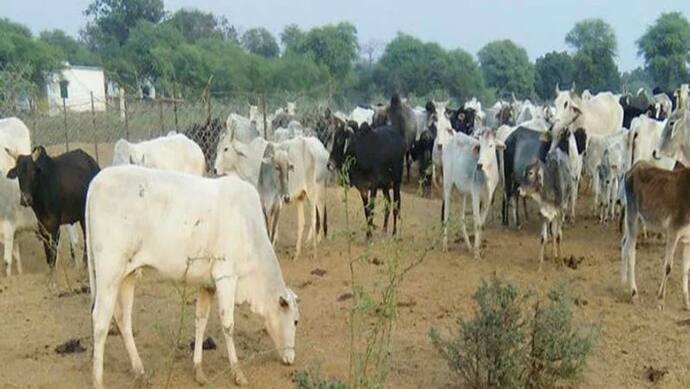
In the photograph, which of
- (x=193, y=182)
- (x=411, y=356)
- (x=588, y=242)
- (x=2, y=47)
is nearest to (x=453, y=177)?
(x=588, y=242)

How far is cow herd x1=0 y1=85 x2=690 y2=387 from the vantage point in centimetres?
588

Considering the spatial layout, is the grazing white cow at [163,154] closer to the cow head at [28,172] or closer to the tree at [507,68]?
the cow head at [28,172]

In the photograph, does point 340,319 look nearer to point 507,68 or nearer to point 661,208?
point 661,208

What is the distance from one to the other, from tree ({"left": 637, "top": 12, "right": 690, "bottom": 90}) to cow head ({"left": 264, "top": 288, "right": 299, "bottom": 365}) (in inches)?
1942

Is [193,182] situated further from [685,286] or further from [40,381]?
[685,286]

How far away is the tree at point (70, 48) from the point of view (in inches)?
2190

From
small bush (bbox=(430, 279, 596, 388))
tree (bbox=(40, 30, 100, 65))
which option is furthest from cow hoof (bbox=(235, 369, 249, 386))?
tree (bbox=(40, 30, 100, 65))

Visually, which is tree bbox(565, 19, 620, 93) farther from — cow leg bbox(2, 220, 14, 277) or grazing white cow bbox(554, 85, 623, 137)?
cow leg bbox(2, 220, 14, 277)

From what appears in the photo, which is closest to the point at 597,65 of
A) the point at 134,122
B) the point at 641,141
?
the point at 134,122

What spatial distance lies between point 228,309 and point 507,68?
205 feet

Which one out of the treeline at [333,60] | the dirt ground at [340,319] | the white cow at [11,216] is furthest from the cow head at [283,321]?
the treeline at [333,60]

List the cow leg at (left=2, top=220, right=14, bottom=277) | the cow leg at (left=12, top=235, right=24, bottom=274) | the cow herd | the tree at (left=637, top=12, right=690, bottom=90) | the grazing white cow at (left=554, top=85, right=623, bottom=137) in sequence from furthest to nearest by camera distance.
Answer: the tree at (left=637, top=12, right=690, bottom=90) → the grazing white cow at (left=554, top=85, right=623, bottom=137) → the cow leg at (left=12, top=235, right=24, bottom=274) → the cow leg at (left=2, top=220, right=14, bottom=277) → the cow herd

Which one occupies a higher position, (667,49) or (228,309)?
(667,49)

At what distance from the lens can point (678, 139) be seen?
10.8 metres
